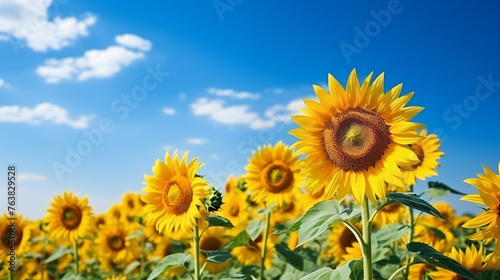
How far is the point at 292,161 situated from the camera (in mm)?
5758

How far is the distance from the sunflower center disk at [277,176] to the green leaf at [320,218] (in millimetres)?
2528

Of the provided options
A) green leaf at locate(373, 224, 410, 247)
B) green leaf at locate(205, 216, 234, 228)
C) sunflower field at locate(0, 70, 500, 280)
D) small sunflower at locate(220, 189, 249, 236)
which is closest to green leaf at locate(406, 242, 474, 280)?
sunflower field at locate(0, 70, 500, 280)

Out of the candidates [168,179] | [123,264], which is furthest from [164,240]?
[168,179]

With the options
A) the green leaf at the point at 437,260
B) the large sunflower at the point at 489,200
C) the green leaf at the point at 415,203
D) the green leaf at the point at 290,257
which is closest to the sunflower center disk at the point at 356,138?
the green leaf at the point at 415,203

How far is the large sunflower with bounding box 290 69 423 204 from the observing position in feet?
9.66

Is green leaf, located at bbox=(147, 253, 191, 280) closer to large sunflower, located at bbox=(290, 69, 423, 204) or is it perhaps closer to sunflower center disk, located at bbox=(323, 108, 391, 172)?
large sunflower, located at bbox=(290, 69, 423, 204)

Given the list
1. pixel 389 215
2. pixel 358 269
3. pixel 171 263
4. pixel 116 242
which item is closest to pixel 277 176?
pixel 389 215

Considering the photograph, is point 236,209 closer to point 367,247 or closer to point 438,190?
point 438,190

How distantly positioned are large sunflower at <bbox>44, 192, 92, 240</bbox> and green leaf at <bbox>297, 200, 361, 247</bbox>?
453cm

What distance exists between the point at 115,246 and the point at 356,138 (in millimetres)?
5816

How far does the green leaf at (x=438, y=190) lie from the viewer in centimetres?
455

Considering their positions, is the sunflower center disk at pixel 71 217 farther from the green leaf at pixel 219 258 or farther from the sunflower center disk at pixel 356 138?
the sunflower center disk at pixel 356 138

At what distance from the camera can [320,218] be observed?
287cm

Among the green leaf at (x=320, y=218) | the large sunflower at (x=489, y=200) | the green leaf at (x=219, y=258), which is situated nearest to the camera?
the green leaf at (x=320, y=218)
